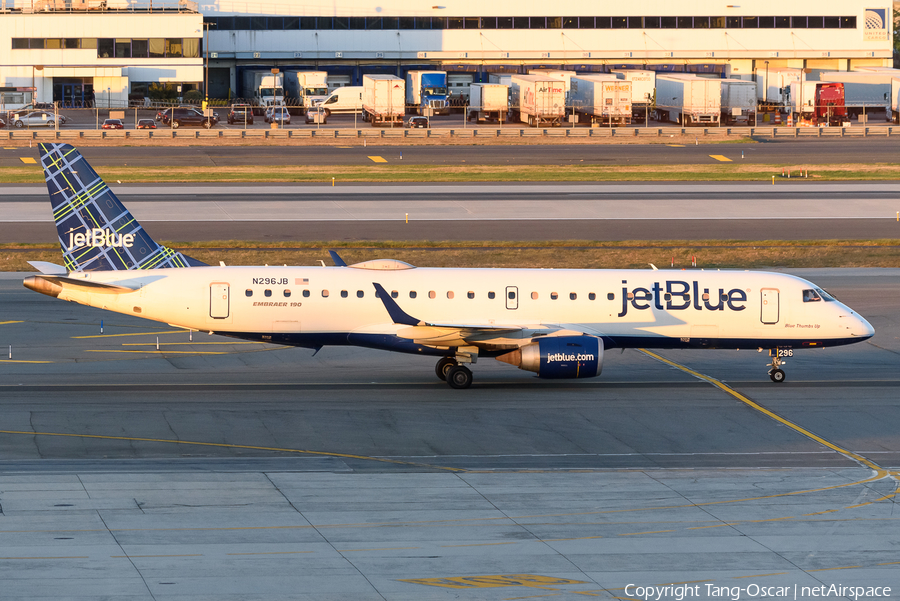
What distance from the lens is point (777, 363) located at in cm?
3634

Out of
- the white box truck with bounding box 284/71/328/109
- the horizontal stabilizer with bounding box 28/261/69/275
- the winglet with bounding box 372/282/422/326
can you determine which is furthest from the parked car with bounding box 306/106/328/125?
the winglet with bounding box 372/282/422/326

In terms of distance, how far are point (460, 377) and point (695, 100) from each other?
8574cm

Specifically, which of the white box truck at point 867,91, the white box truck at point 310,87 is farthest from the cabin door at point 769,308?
the white box truck at point 310,87

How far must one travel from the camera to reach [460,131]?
106 meters

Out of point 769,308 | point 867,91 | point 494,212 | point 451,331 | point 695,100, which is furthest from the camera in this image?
point 867,91

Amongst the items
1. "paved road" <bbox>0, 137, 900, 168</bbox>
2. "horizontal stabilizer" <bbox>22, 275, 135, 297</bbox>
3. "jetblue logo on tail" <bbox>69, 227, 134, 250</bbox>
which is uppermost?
"paved road" <bbox>0, 137, 900, 168</bbox>

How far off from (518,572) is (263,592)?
4517 millimetres

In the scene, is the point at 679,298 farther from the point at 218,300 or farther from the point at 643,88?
the point at 643,88

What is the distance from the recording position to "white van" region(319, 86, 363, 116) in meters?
123

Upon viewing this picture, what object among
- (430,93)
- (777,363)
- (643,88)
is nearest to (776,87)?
(643,88)

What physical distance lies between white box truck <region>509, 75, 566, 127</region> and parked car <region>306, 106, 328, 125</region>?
2075cm

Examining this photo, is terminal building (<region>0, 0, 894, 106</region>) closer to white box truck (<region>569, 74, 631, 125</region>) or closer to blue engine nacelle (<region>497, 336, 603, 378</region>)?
white box truck (<region>569, 74, 631, 125</region>)

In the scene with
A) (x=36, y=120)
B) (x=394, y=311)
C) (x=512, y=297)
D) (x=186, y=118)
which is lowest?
(x=394, y=311)

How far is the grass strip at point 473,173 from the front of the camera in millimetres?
81312
